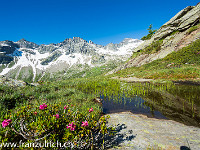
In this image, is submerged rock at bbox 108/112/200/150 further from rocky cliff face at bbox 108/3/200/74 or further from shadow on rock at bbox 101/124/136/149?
rocky cliff face at bbox 108/3/200/74

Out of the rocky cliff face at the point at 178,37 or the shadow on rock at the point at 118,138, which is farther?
the rocky cliff face at the point at 178,37

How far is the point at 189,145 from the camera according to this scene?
3430 mm

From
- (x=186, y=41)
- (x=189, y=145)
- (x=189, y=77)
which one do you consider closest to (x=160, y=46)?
(x=186, y=41)

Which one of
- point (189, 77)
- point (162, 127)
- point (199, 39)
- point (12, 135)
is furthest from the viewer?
point (199, 39)

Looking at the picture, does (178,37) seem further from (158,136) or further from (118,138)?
(118,138)

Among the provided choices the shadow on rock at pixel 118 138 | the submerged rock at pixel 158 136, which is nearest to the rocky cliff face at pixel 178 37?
the submerged rock at pixel 158 136

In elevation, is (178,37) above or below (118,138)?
above

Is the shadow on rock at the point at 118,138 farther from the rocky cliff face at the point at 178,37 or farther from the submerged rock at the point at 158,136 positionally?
the rocky cliff face at the point at 178,37

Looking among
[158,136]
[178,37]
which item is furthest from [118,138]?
[178,37]

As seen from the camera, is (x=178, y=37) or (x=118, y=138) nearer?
(x=118, y=138)

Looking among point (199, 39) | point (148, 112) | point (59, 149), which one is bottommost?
point (148, 112)

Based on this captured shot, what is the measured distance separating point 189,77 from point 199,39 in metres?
27.2

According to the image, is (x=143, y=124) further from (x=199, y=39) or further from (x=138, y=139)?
(x=199, y=39)

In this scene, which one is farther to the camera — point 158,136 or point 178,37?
point 178,37
